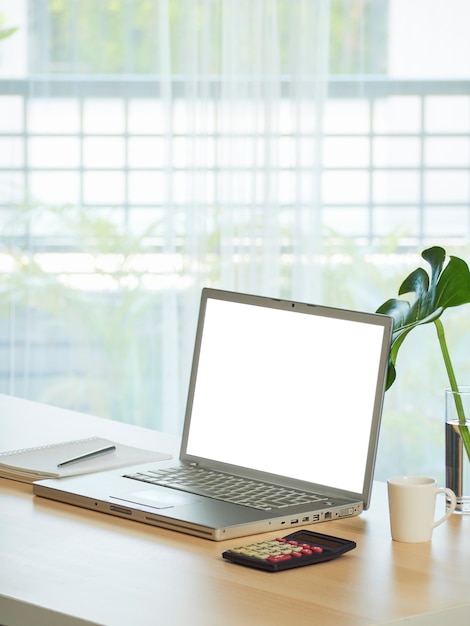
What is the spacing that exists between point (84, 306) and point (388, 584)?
250 centimetres

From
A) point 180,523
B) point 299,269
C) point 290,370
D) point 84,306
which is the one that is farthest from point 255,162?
point 180,523

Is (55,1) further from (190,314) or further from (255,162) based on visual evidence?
(190,314)

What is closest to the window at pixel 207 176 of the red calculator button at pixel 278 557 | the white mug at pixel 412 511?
the white mug at pixel 412 511

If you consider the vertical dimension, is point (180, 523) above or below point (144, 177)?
below

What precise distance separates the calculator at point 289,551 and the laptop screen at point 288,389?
147mm

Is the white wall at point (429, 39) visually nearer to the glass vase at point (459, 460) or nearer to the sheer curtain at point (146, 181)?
the sheer curtain at point (146, 181)

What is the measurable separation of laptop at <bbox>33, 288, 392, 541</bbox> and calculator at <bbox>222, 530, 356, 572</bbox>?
0.20ft

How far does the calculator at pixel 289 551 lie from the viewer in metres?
1.12

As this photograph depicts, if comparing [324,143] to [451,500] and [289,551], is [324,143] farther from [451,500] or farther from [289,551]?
[289,551]

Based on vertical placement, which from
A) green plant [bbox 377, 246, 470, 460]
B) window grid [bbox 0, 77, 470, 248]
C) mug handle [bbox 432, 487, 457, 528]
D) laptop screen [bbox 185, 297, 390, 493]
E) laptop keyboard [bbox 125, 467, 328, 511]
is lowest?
laptop keyboard [bbox 125, 467, 328, 511]

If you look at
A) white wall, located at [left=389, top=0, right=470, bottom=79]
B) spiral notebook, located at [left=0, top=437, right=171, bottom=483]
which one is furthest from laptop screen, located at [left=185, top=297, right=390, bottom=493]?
white wall, located at [left=389, top=0, right=470, bottom=79]

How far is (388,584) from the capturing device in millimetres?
1082

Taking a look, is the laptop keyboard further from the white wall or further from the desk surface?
the white wall

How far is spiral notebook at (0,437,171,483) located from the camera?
4.90 feet
